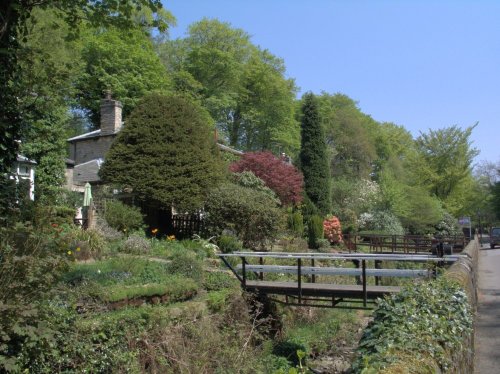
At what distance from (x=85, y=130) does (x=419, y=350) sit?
44404 millimetres

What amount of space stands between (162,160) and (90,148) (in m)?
14.2

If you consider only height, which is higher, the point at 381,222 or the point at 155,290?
the point at 381,222

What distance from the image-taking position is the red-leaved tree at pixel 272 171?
3008cm

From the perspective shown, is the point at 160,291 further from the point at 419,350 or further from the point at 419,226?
the point at 419,226

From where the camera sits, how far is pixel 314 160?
38.6 m

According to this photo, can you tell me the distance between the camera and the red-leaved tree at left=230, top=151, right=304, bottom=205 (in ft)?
98.7

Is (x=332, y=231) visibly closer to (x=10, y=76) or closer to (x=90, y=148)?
(x=90, y=148)

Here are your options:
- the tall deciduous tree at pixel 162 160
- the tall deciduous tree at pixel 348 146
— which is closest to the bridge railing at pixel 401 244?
the tall deciduous tree at pixel 162 160

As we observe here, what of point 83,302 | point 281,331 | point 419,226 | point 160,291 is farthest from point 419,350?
point 419,226

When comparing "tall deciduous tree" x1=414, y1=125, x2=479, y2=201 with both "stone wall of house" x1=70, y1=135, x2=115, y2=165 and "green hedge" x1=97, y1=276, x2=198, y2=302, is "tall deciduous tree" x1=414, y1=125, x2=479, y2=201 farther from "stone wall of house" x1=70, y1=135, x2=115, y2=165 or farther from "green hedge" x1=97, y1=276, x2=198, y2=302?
"green hedge" x1=97, y1=276, x2=198, y2=302

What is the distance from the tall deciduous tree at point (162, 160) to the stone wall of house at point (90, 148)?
10.7m

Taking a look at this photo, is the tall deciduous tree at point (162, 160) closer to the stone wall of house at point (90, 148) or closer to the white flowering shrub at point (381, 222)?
the stone wall of house at point (90, 148)

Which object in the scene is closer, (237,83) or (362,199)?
(362,199)

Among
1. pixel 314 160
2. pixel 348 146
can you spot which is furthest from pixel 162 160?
pixel 348 146
